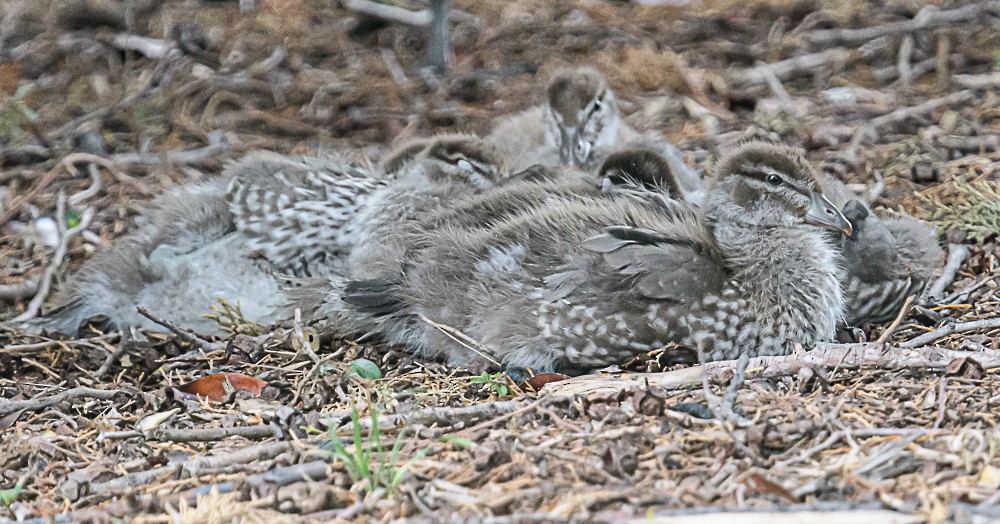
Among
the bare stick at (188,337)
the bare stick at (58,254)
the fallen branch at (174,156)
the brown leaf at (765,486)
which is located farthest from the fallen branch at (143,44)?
the brown leaf at (765,486)

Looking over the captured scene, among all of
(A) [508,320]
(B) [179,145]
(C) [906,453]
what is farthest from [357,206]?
(C) [906,453]

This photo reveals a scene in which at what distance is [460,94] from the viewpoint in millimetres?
7641

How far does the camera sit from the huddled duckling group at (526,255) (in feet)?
13.5

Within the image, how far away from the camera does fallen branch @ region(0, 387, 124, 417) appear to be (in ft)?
13.7

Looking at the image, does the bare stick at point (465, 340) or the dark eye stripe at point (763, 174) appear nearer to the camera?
the dark eye stripe at point (763, 174)

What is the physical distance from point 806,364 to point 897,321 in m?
0.49

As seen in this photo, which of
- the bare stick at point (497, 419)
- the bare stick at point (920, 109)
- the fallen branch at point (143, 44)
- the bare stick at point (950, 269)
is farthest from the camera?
the fallen branch at point (143, 44)

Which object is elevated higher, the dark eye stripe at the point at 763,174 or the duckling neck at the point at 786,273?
the dark eye stripe at the point at 763,174

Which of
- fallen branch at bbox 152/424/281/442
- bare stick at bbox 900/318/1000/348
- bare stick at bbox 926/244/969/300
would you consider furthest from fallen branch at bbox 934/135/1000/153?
fallen branch at bbox 152/424/281/442

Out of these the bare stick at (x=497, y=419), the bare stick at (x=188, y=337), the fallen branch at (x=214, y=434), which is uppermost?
the bare stick at (x=497, y=419)

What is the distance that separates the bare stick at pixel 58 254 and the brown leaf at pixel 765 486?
3.70m

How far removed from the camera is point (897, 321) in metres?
4.05

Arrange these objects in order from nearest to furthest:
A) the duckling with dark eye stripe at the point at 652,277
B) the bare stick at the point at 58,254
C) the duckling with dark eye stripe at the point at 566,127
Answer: the duckling with dark eye stripe at the point at 652,277
the bare stick at the point at 58,254
the duckling with dark eye stripe at the point at 566,127

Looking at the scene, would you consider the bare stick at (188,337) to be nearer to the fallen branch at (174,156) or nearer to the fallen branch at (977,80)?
the fallen branch at (174,156)
